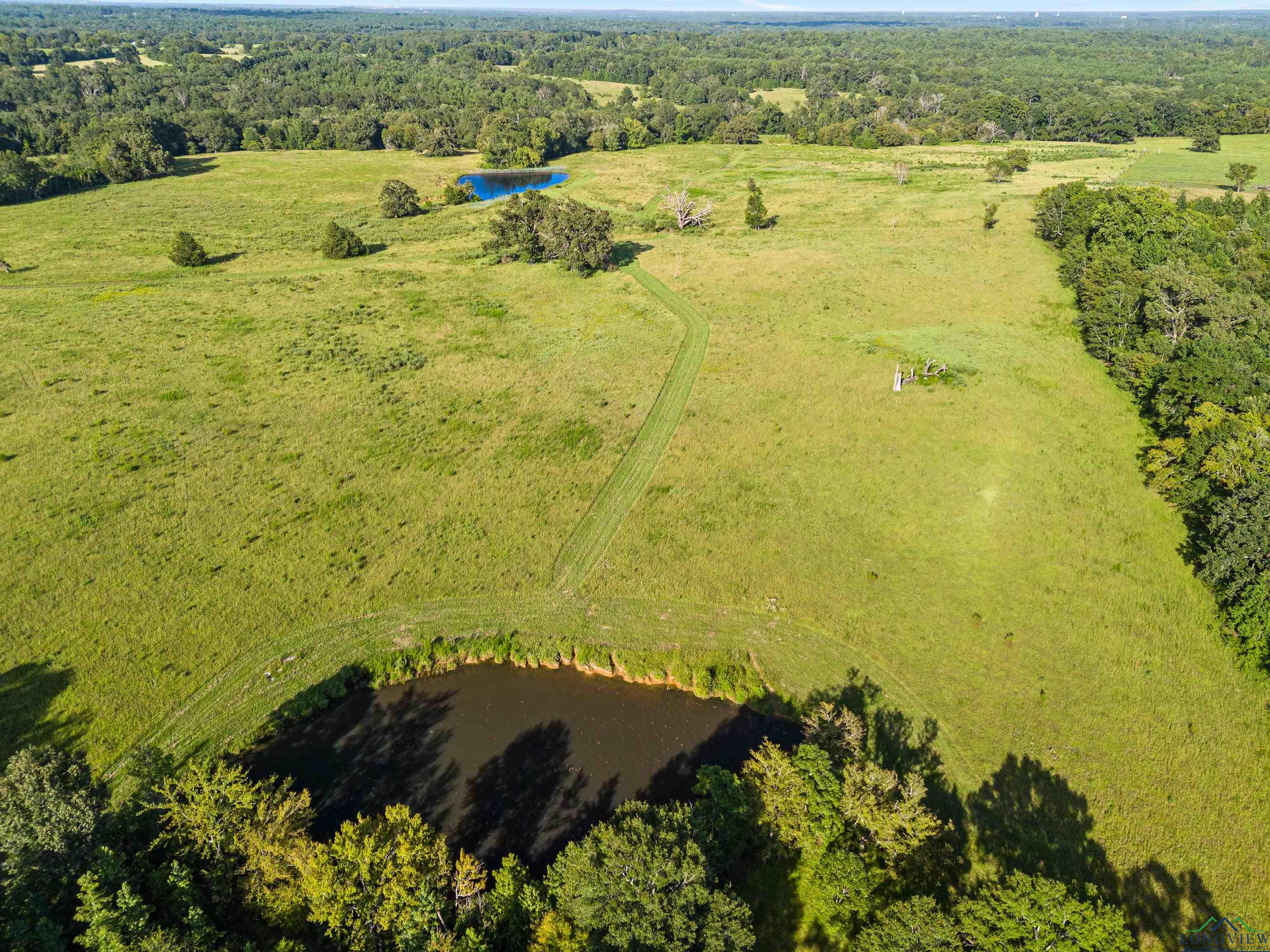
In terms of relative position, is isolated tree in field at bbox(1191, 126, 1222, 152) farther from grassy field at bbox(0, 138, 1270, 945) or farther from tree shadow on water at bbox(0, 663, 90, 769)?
tree shadow on water at bbox(0, 663, 90, 769)

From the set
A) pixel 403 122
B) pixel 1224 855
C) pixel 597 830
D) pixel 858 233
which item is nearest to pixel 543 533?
pixel 597 830

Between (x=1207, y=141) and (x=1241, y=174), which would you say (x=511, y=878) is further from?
(x=1207, y=141)

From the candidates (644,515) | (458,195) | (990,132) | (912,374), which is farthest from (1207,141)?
(644,515)

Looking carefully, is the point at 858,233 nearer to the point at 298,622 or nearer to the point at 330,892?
the point at 298,622

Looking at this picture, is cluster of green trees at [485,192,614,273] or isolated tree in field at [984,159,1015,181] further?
isolated tree in field at [984,159,1015,181]

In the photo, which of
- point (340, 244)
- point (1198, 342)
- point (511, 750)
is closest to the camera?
point (511, 750)

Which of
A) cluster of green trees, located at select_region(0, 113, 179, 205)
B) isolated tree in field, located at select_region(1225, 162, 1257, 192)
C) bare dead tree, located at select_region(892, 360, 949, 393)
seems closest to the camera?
bare dead tree, located at select_region(892, 360, 949, 393)

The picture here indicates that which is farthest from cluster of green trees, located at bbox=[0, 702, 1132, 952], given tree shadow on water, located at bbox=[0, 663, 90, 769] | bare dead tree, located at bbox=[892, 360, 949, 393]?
bare dead tree, located at bbox=[892, 360, 949, 393]
